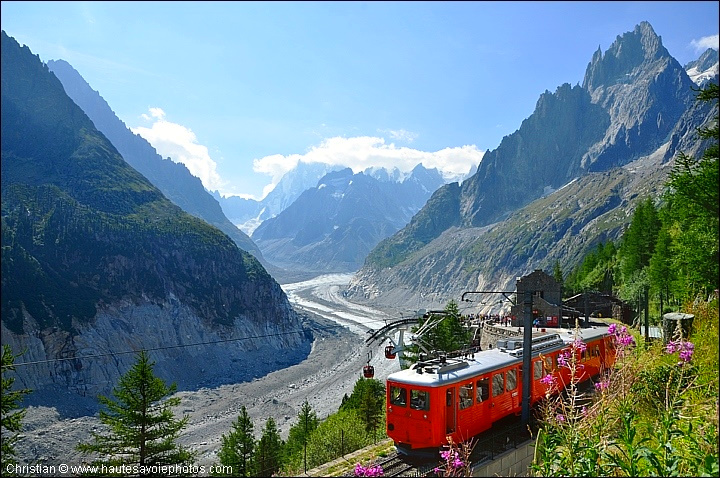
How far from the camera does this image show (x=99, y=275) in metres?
91.2

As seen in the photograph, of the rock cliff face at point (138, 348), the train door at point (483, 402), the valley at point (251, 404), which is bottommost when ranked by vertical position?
the valley at point (251, 404)

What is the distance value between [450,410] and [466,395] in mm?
859

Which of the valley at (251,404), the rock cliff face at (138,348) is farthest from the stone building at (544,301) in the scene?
the rock cliff face at (138,348)

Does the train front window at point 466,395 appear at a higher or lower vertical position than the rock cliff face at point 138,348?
higher

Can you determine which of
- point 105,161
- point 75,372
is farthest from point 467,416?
point 105,161

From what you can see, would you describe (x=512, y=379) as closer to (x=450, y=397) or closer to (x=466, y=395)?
(x=466, y=395)

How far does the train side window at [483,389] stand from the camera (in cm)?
1638

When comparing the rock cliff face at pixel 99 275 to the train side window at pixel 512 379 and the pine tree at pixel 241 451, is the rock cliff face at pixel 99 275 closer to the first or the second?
the pine tree at pixel 241 451

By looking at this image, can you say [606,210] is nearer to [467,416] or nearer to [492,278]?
[492,278]

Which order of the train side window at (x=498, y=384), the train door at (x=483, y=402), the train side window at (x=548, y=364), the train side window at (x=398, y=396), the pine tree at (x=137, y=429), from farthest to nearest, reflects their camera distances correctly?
the pine tree at (x=137, y=429), the train side window at (x=548, y=364), the train side window at (x=498, y=384), the train door at (x=483, y=402), the train side window at (x=398, y=396)

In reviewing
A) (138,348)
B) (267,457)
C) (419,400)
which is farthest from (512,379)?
(138,348)

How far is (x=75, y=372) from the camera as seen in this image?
68.4 meters

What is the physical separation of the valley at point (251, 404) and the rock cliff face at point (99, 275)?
566 cm

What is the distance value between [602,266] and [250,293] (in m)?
79.8
